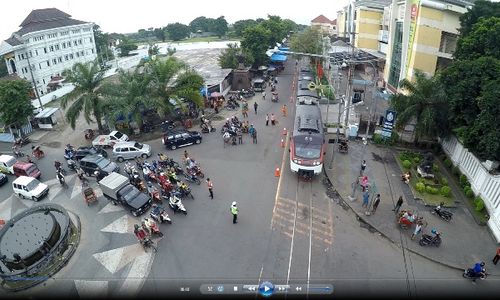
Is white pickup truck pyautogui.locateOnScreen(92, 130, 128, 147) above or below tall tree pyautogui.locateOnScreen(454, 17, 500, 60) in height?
below

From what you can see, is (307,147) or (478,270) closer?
(478,270)

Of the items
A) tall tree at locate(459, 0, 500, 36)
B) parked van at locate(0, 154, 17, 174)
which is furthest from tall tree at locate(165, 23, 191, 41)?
tall tree at locate(459, 0, 500, 36)

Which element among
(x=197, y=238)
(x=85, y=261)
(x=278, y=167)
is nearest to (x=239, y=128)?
(x=278, y=167)

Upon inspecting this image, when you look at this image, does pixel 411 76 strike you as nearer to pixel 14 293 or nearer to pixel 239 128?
pixel 239 128

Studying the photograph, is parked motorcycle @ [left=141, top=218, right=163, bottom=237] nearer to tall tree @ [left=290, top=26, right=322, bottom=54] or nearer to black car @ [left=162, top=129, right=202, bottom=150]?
black car @ [left=162, top=129, right=202, bottom=150]

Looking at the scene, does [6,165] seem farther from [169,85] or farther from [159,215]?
[159,215]

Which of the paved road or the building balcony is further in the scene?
the building balcony

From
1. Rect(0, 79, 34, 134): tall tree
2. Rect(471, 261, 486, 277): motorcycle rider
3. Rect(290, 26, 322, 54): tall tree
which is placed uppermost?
Rect(290, 26, 322, 54): tall tree

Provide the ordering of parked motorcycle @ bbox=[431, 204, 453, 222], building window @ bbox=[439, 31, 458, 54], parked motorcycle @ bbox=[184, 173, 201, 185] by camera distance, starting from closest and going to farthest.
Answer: parked motorcycle @ bbox=[431, 204, 453, 222], parked motorcycle @ bbox=[184, 173, 201, 185], building window @ bbox=[439, 31, 458, 54]

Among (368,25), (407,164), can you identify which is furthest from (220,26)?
(407,164)
